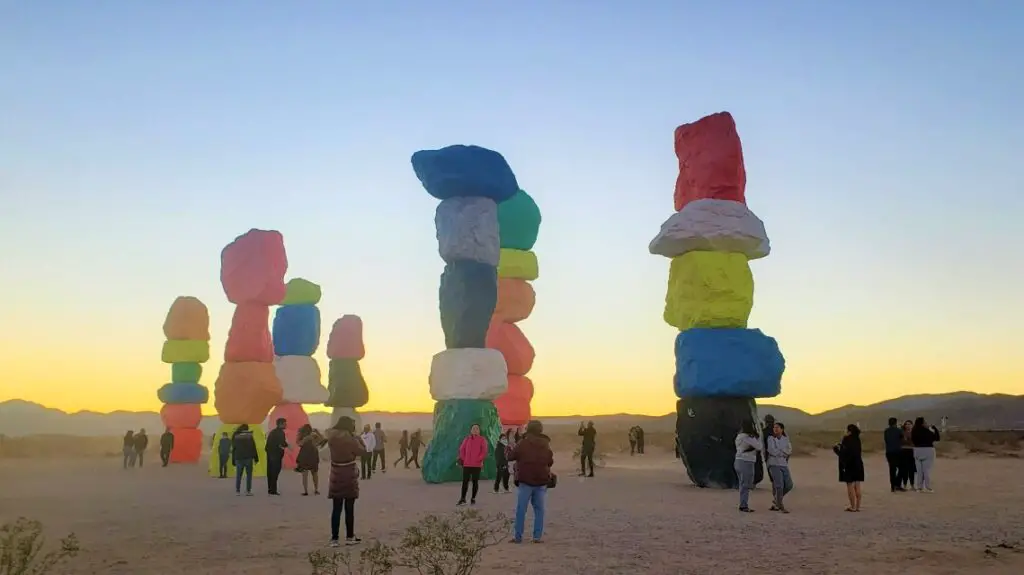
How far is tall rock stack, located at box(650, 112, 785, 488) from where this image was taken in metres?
16.3

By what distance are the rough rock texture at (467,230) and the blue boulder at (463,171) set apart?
275mm

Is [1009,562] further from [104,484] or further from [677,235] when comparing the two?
[104,484]

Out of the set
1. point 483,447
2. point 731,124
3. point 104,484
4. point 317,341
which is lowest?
point 104,484

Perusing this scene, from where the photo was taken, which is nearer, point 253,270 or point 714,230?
point 714,230

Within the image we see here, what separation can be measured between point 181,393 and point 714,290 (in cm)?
2147

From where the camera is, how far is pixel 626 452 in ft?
135

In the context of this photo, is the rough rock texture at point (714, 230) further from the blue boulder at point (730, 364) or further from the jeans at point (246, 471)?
the jeans at point (246, 471)

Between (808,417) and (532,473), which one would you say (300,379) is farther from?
(808,417)

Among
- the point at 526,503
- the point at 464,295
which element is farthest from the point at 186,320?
the point at 526,503

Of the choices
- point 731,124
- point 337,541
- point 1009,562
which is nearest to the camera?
point 1009,562

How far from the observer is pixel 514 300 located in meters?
26.1

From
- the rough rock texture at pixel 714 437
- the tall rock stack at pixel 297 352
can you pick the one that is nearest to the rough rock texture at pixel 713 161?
the rough rock texture at pixel 714 437

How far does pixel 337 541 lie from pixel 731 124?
12.6 metres

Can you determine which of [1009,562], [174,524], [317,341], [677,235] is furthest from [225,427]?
[1009,562]
